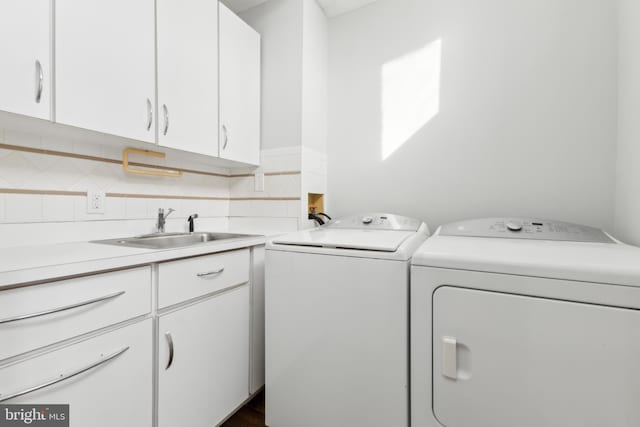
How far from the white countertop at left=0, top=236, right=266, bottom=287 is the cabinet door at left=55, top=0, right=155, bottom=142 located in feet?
1.62

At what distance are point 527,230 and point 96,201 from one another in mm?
2118

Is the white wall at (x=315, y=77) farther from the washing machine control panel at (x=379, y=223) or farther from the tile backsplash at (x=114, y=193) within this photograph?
the washing machine control panel at (x=379, y=223)

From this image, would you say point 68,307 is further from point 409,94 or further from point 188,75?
point 409,94

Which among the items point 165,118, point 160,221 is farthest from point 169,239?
point 165,118

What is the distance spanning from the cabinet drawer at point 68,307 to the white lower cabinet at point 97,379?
1.8 inches

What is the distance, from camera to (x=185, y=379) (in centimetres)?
116

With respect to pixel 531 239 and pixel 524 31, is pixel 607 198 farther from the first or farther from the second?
pixel 524 31

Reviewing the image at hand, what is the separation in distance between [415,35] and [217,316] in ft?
7.08

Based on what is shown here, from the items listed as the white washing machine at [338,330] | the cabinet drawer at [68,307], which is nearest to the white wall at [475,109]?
the white washing machine at [338,330]

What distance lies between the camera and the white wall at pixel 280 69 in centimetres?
191

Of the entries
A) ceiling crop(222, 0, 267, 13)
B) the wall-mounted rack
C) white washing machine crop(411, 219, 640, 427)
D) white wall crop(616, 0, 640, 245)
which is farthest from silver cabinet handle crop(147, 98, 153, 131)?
white wall crop(616, 0, 640, 245)

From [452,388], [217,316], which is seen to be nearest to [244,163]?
[217,316]

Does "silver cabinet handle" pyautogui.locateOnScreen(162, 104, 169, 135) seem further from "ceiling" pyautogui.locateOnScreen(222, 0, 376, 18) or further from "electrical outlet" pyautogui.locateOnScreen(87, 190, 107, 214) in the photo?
"ceiling" pyautogui.locateOnScreen(222, 0, 376, 18)

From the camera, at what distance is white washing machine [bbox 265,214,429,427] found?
1.05 meters
